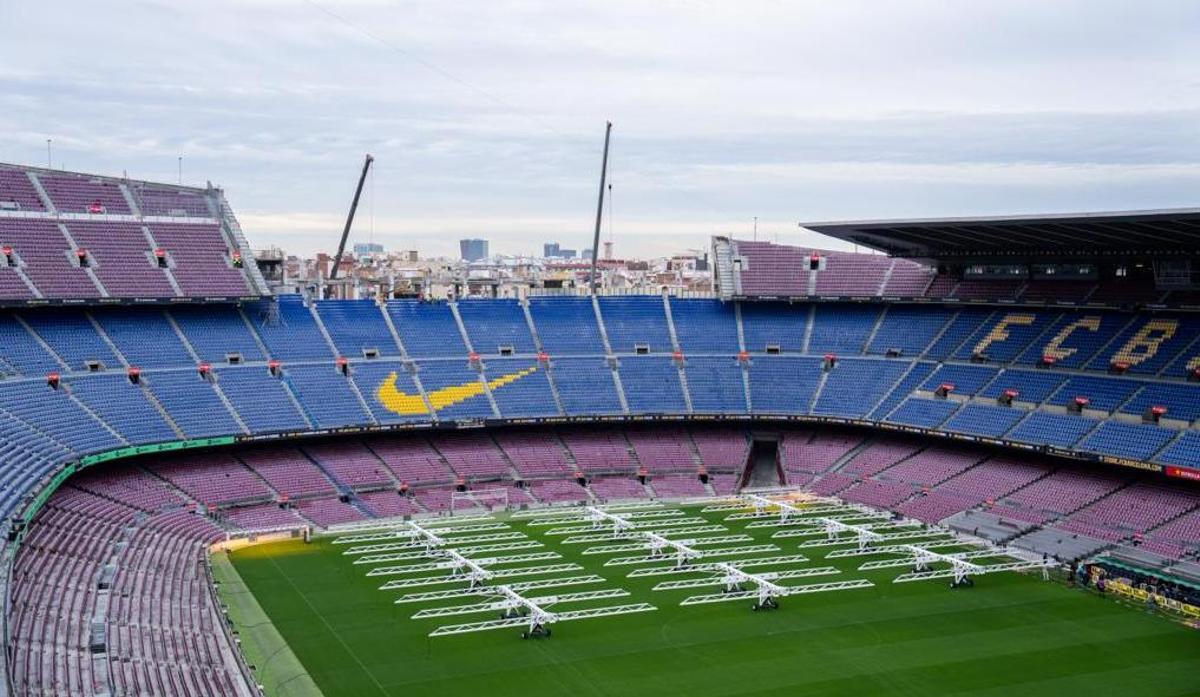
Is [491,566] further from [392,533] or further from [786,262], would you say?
[786,262]

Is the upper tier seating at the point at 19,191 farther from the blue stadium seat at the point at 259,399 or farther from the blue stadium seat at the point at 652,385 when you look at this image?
the blue stadium seat at the point at 652,385

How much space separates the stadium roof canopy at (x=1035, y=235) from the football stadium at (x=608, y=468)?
37 centimetres

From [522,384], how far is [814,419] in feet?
56.7

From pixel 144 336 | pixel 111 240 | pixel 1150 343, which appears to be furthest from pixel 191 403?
pixel 1150 343

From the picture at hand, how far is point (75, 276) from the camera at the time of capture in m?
57.2

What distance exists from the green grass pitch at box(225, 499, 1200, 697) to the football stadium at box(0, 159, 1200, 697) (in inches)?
6.9

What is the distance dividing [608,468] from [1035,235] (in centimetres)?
2596

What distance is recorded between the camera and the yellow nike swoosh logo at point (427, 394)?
61531mm

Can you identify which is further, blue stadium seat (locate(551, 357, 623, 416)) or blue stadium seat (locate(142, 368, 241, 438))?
blue stadium seat (locate(551, 357, 623, 416))

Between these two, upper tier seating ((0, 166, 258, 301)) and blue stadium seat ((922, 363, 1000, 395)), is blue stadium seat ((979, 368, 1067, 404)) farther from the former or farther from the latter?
upper tier seating ((0, 166, 258, 301))

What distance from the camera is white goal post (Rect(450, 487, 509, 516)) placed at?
57.0m

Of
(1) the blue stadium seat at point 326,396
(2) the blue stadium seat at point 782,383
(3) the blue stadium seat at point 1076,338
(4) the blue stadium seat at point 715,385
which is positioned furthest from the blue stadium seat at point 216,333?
(3) the blue stadium seat at point 1076,338

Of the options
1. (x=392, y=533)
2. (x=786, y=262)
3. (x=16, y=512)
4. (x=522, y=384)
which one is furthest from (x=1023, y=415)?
(x=16, y=512)

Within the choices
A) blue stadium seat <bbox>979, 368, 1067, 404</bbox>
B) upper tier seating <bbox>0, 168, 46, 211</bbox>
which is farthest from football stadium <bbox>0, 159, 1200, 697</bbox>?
blue stadium seat <bbox>979, 368, 1067, 404</bbox>
